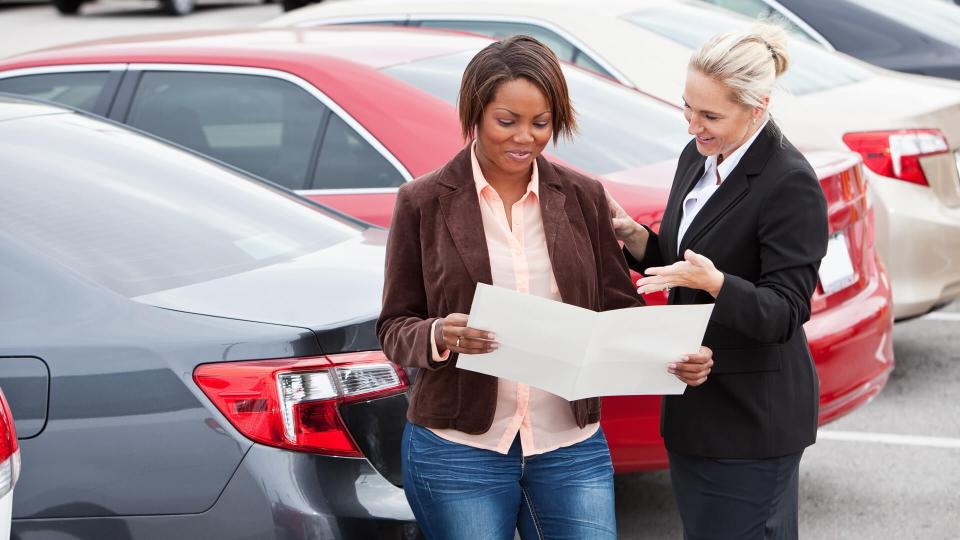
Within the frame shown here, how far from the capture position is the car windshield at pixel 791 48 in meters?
6.36

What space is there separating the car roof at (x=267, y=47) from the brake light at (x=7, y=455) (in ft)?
7.69

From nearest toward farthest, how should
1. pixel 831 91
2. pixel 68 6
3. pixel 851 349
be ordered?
1. pixel 851 349
2. pixel 831 91
3. pixel 68 6

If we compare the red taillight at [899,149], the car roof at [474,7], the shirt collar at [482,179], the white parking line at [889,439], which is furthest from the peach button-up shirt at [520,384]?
the car roof at [474,7]

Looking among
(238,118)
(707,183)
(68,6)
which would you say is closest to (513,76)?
(707,183)

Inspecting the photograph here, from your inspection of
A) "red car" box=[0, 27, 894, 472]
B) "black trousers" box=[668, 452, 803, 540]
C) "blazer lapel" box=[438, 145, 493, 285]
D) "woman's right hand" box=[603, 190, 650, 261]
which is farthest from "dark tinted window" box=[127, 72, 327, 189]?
"black trousers" box=[668, 452, 803, 540]

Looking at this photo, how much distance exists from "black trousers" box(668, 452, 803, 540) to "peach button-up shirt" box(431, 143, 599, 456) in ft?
0.87

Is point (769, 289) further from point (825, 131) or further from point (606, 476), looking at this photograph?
point (825, 131)

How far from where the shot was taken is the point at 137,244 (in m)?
3.13

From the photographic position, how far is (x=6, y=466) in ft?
7.68

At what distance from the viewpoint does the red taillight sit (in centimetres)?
559

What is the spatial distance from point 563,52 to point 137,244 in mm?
3442

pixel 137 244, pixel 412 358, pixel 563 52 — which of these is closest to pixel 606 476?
pixel 412 358

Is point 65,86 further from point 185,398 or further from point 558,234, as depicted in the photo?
point 558,234

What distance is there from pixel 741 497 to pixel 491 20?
4.29m
